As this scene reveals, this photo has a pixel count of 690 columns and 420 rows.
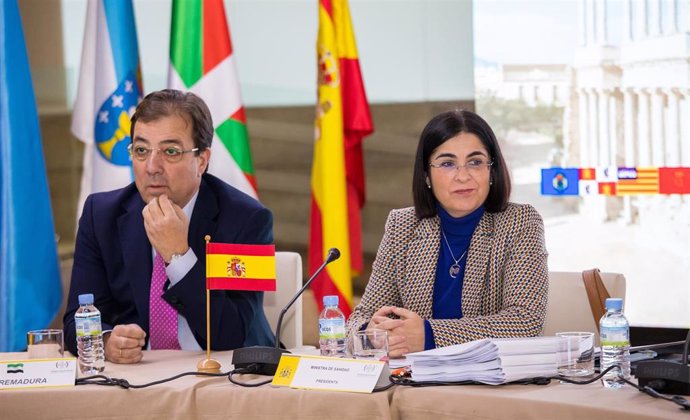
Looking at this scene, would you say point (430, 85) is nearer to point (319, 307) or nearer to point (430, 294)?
point (319, 307)

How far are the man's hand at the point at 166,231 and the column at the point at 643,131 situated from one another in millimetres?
2591

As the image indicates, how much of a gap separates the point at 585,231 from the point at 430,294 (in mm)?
2131

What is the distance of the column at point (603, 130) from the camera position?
4.41m

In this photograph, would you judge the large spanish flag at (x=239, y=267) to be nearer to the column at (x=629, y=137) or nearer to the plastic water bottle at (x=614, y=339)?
the plastic water bottle at (x=614, y=339)

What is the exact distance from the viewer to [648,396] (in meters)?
1.67

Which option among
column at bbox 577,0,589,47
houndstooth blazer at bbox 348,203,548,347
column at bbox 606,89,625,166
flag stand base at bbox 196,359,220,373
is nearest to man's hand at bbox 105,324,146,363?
flag stand base at bbox 196,359,220,373

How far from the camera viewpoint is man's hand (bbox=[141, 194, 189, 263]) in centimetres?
248

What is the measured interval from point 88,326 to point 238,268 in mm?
408

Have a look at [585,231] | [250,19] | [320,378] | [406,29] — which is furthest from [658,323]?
[320,378]

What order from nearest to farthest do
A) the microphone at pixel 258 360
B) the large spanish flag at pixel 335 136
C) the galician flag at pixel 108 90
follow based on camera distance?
the microphone at pixel 258 360 → the galician flag at pixel 108 90 → the large spanish flag at pixel 335 136

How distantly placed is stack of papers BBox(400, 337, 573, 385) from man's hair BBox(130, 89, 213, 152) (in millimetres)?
1115

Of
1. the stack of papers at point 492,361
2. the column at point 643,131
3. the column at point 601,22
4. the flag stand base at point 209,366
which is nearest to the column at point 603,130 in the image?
the column at point 643,131

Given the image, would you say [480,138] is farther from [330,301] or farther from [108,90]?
[108,90]

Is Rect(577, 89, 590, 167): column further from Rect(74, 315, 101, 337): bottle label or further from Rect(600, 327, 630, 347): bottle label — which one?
Rect(74, 315, 101, 337): bottle label
